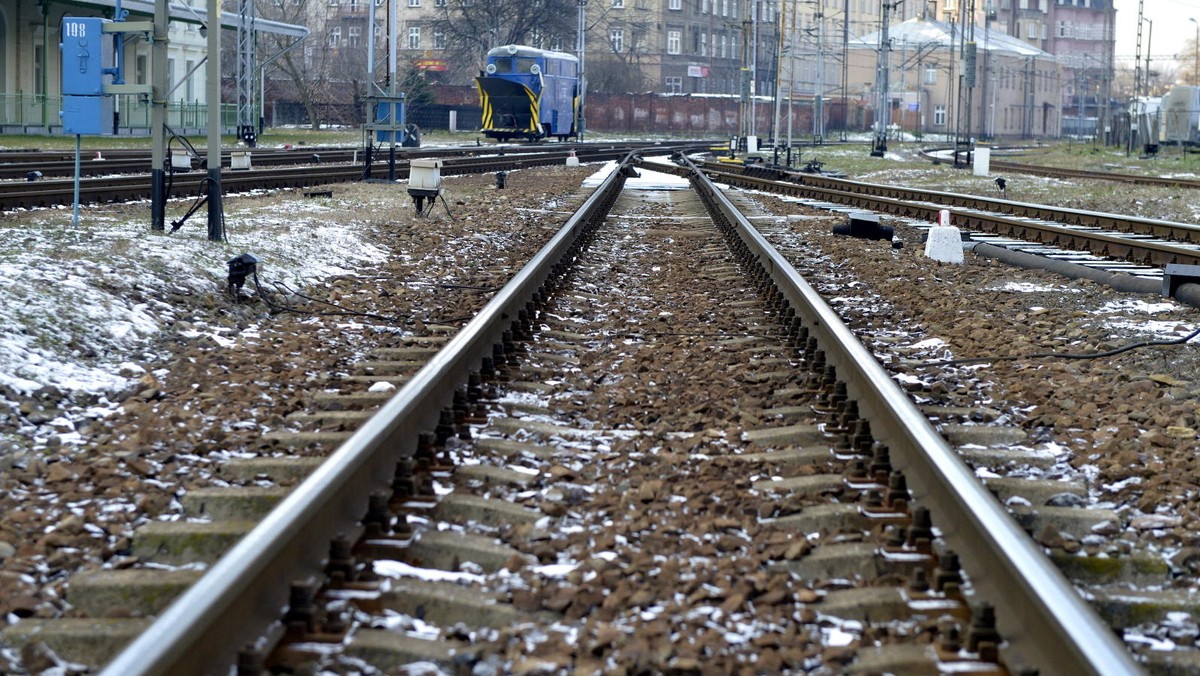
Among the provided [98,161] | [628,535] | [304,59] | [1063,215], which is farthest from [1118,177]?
[304,59]

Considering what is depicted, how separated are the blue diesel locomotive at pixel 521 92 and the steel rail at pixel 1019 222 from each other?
27469mm

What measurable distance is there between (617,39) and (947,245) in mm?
95259

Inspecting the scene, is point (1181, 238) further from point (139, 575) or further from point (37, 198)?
point (139, 575)

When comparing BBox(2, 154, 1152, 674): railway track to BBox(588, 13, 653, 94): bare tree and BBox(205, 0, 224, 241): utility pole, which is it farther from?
BBox(588, 13, 653, 94): bare tree

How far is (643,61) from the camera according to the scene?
108938 mm

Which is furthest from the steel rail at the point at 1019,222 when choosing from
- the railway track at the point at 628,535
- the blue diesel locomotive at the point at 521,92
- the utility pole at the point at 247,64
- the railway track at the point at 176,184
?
the blue diesel locomotive at the point at 521,92

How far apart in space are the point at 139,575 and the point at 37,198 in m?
13.3

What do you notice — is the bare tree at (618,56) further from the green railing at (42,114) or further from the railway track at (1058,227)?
the railway track at (1058,227)

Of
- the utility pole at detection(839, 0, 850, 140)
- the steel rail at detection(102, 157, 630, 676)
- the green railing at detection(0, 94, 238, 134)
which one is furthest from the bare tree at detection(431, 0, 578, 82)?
the steel rail at detection(102, 157, 630, 676)

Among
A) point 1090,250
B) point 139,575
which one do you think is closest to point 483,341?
point 139,575

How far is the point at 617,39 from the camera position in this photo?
106812mm

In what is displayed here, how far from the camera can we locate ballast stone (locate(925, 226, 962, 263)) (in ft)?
45.7

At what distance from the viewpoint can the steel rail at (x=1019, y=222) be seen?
13.9m

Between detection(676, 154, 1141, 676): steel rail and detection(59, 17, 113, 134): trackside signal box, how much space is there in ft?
26.2
